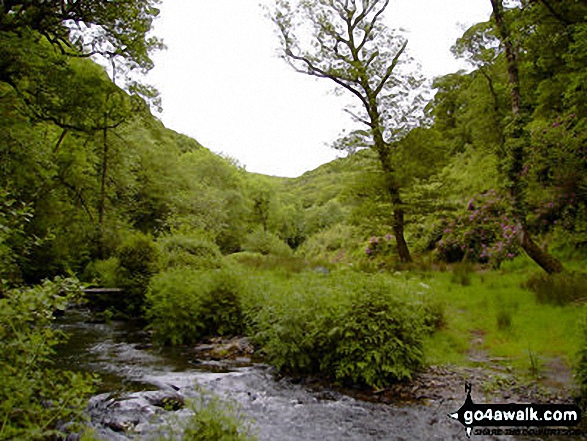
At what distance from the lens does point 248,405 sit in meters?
4.82

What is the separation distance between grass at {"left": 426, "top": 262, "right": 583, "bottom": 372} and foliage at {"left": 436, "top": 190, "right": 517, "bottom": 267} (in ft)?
8.87

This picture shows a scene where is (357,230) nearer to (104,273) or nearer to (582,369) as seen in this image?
(104,273)

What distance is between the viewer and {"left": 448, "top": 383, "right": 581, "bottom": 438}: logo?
3859 mm

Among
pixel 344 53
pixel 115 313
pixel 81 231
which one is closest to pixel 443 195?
pixel 344 53

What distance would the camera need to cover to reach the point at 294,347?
18.5 feet

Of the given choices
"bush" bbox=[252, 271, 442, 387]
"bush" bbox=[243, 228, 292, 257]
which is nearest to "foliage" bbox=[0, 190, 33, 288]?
"bush" bbox=[252, 271, 442, 387]

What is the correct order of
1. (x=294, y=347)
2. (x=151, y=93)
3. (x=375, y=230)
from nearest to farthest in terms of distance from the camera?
(x=294, y=347) < (x=375, y=230) < (x=151, y=93)

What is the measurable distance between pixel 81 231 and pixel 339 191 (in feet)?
35.9

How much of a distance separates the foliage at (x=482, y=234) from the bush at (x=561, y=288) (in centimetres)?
348

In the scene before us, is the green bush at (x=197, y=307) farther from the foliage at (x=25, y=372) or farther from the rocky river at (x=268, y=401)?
the foliage at (x=25, y=372)

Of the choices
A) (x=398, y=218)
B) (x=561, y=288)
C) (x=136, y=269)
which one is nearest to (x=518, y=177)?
(x=561, y=288)

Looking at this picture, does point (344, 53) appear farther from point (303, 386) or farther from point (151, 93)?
point (303, 386)

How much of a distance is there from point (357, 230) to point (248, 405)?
10533 millimetres

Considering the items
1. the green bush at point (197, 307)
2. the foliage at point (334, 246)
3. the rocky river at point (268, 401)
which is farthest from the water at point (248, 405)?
the foliage at point (334, 246)
